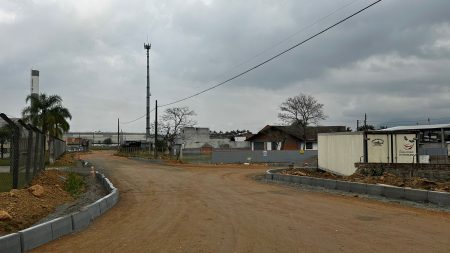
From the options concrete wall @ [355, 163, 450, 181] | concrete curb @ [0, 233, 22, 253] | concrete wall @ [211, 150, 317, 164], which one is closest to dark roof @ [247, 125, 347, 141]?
concrete wall @ [211, 150, 317, 164]

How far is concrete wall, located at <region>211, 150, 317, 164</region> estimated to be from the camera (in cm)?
4841

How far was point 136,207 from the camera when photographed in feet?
47.2

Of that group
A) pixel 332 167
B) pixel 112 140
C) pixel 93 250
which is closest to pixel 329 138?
pixel 332 167

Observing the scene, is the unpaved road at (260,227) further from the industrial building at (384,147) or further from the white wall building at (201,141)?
the white wall building at (201,141)

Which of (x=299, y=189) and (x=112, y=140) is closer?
(x=299, y=189)

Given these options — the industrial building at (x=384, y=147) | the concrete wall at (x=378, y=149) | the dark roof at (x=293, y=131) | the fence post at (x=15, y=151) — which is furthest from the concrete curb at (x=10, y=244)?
the dark roof at (x=293, y=131)

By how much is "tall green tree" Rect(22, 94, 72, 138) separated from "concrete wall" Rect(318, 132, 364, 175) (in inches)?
1071

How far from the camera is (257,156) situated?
1971 inches

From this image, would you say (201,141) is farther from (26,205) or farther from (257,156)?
(26,205)

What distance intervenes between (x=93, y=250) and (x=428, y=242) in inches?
237

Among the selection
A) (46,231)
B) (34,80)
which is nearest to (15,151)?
(46,231)

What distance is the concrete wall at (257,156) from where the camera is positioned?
4841 cm

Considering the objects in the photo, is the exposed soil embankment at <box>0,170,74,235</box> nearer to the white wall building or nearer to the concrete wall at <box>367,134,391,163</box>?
the concrete wall at <box>367,134,391,163</box>

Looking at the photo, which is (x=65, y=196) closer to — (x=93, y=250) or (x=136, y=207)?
(x=136, y=207)
